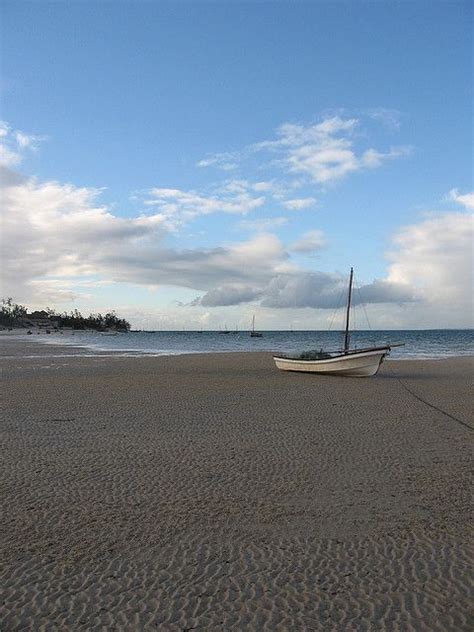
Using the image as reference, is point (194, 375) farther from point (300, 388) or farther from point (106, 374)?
point (300, 388)

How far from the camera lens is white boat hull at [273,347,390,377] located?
26.0 metres

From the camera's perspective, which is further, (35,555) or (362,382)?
(362,382)

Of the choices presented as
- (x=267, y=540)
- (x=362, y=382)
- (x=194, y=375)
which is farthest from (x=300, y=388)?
(x=267, y=540)

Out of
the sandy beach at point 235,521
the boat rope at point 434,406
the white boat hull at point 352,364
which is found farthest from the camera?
the white boat hull at point 352,364

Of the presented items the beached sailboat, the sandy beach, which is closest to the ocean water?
the beached sailboat

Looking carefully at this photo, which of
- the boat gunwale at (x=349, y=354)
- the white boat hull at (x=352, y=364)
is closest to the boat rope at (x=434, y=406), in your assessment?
the white boat hull at (x=352, y=364)

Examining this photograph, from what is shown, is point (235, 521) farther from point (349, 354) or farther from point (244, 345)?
point (244, 345)

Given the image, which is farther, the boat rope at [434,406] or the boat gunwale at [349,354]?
the boat gunwale at [349,354]

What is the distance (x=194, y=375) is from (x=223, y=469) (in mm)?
18586

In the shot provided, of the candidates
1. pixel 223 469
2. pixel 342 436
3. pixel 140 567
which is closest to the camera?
pixel 140 567

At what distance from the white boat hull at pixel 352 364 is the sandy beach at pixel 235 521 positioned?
10.5 m

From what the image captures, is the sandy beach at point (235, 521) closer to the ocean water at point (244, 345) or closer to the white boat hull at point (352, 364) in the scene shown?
the white boat hull at point (352, 364)

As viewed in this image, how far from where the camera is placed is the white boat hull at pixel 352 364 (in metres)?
26.0

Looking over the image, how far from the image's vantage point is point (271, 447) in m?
11.4
